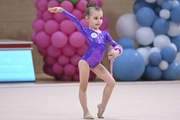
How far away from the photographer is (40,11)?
7324mm

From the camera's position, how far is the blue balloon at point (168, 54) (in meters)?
7.14

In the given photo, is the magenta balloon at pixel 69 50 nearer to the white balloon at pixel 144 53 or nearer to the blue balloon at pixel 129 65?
the blue balloon at pixel 129 65

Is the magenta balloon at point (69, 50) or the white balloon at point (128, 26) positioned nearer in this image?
the magenta balloon at point (69, 50)

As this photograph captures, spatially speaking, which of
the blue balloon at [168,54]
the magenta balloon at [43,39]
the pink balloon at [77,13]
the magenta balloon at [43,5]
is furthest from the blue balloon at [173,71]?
the magenta balloon at [43,5]

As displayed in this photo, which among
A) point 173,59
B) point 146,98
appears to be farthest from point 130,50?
point 146,98

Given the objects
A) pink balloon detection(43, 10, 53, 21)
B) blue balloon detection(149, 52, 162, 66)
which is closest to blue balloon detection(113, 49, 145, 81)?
blue balloon detection(149, 52, 162, 66)

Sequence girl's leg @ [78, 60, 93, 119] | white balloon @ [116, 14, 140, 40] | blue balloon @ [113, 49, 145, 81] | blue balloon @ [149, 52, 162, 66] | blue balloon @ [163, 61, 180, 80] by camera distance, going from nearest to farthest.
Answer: girl's leg @ [78, 60, 93, 119], blue balloon @ [113, 49, 145, 81], blue balloon @ [149, 52, 162, 66], blue balloon @ [163, 61, 180, 80], white balloon @ [116, 14, 140, 40]

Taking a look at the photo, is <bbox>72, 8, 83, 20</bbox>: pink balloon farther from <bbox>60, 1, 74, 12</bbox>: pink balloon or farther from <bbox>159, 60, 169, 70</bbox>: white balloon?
<bbox>159, 60, 169, 70</bbox>: white balloon

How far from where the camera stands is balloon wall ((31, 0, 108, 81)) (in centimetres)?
697

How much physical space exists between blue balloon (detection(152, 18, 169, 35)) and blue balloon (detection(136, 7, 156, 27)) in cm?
10

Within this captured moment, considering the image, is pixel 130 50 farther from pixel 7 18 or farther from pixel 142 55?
pixel 7 18

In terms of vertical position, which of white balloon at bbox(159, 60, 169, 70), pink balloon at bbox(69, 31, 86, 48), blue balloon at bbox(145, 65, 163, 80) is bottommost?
blue balloon at bbox(145, 65, 163, 80)

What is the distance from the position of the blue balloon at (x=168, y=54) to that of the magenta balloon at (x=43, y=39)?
211 cm

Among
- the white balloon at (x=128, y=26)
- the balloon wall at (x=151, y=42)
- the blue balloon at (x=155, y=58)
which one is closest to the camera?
the balloon wall at (x=151, y=42)
